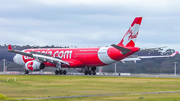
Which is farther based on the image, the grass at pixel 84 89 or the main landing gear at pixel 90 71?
the main landing gear at pixel 90 71

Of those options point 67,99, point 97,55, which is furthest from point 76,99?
point 97,55

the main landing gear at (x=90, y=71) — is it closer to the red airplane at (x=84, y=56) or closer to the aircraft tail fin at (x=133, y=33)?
the red airplane at (x=84, y=56)

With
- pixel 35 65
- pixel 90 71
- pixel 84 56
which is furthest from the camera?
pixel 90 71

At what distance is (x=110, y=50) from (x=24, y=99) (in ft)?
155

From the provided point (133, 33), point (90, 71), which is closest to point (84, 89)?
point (133, 33)

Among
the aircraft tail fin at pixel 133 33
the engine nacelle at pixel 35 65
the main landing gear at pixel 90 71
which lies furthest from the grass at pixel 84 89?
the main landing gear at pixel 90 71

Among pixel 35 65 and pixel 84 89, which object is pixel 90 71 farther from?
pixel 84 89

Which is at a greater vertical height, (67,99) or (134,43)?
(134,43)

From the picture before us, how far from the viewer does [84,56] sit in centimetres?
7912

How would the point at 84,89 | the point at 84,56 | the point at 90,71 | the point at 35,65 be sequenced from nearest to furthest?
1. the point at 84,89
2. the point at 84,56
3. the point at 35,65
4. the point at 90,71

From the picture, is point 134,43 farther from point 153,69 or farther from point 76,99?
point 76,99

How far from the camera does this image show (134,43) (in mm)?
72000

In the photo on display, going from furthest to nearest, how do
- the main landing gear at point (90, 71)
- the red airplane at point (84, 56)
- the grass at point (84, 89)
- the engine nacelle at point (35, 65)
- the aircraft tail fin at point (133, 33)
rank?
the main landing gear at point (90, 71)
the engine nacelle at point (35, 65)
the red airplane at point (84, 56)
the aircraft tail fin at point (133, 33)
the grass at point (84, 89)

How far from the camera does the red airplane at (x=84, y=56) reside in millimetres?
72125
